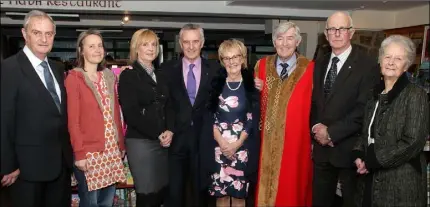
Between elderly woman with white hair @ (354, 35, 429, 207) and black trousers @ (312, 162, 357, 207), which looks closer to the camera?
elderly woman with white hair @ (354, 35, 429, 207)

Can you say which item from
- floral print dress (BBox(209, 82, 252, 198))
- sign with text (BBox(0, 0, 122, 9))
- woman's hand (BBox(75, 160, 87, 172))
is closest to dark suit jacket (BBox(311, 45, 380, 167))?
floral print dress (BBox(209, 82, 252, 198))

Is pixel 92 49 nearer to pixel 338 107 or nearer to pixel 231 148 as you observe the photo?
pixel 231 148

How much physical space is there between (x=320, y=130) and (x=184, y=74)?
3.10ft

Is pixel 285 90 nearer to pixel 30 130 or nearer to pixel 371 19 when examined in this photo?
pixel 30 130

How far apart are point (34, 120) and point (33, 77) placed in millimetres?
226

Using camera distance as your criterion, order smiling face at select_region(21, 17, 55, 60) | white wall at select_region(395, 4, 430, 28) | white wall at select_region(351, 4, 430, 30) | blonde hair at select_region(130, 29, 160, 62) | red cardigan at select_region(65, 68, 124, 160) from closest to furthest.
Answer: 1. smiling face at select_region(21, 17, 55, 60)
2. red cardigan at select_region(65, 68, 124, 160)
3. blonde hair at select_region(130, 29, 160, 62)
4. white wall at select_region(395, 4, 430, 28)
5. white wall at select_region(351, 4, 430, 30)

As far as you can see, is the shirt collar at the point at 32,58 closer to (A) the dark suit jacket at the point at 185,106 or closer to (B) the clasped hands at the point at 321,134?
(A) the dark suit jacket at the point at 185,106

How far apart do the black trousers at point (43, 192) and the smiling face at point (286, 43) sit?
4.95 feet

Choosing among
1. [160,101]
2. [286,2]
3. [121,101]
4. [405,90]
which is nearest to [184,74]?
[160,101]

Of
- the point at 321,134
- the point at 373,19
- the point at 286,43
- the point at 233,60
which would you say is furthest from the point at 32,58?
the point at 373,19

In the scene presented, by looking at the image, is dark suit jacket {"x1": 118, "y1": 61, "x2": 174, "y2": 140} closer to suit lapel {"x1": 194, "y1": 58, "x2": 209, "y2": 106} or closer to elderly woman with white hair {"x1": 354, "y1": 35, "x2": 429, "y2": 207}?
suit lapel {"x1": 194, "y1": 58, "x2": 209, "y2": 106}

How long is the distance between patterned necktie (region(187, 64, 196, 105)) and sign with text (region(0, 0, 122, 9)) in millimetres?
3801

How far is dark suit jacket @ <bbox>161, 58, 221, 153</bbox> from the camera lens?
7.90ft

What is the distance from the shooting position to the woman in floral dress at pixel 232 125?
2352mm
